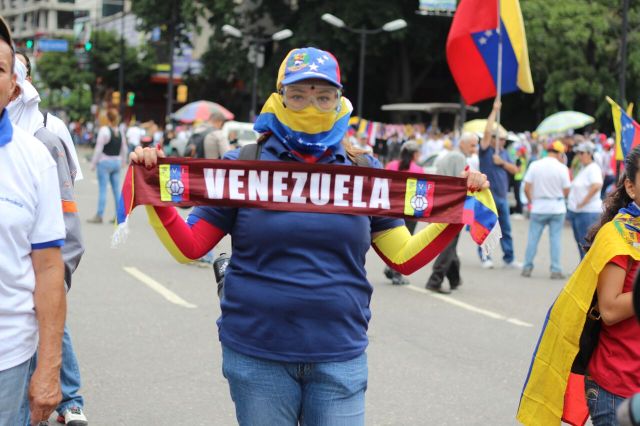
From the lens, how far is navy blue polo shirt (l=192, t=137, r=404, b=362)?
335 centimetres

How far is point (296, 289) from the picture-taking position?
3.35 meters

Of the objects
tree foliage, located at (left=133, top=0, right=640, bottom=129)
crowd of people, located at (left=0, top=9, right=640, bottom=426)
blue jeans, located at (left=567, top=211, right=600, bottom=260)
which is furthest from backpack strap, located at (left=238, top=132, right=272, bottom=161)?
tree foliage, located at (left=133, top=0, right=640, bottom=129)

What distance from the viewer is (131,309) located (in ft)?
31.5

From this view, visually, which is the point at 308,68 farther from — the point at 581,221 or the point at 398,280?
the point at 581,221

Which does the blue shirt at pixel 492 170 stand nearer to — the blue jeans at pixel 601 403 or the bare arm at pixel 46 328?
the blue jeans at pixel 601 403

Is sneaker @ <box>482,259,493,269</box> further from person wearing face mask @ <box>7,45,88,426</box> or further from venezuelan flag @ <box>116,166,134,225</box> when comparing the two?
venezuelan flag @ <box>116,166,134,225</box>

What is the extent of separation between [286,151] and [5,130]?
0.96m

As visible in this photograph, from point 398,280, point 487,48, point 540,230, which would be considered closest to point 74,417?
point 398,280

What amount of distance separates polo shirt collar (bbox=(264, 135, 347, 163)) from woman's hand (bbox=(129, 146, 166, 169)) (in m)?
0.38

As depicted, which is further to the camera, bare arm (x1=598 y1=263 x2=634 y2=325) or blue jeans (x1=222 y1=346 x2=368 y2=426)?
bare arm (x1=598 y1=263 x2=634 y2=325)

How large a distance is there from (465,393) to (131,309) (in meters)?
3.74

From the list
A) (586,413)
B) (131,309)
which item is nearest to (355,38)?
(131,309)

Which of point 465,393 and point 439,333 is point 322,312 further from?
point 439,333

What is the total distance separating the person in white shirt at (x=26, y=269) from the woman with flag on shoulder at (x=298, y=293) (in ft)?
1.82
